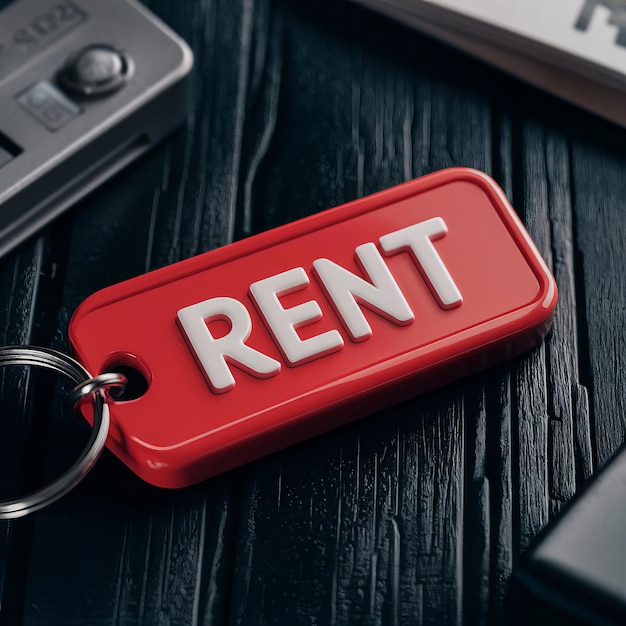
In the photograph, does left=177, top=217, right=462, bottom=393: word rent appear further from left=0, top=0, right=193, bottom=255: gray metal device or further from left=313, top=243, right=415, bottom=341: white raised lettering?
left=0, top=0, right=193, bottom=255: gray metal device

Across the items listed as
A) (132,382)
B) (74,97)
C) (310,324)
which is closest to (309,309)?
(310,324)

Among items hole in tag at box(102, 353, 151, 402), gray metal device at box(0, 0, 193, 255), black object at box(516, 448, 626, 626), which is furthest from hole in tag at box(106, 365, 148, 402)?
black object at box(516, 448, 626, 626)

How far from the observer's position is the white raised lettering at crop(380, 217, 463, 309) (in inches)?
23.3

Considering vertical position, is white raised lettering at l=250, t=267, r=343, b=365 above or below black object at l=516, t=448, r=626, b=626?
above

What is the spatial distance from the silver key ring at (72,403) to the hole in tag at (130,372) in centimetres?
2

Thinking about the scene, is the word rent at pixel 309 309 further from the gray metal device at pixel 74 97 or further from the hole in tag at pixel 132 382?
the gray metal device at pixel 74 97

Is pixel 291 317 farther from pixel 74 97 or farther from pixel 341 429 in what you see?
pixel 74 97

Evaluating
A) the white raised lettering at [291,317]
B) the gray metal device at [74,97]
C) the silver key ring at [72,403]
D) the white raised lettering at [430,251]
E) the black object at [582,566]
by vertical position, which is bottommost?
the black object at [582,566]

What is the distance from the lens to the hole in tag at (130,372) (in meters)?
0.57

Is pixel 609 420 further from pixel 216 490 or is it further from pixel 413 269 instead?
pixel 216 490

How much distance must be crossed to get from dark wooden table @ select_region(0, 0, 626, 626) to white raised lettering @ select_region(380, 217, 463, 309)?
0.21ft

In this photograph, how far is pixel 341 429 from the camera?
59 cm

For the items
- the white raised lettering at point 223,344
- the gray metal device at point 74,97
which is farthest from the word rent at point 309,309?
the gray metal device at point 74,97

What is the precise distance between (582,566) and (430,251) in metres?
0.23
